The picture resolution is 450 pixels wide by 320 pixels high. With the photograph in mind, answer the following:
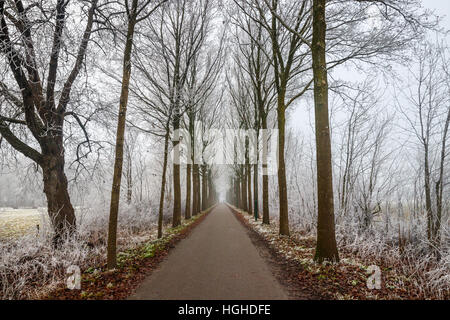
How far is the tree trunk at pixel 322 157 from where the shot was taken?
5.34 metres

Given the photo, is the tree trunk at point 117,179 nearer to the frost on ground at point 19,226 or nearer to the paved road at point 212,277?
the paved road at point 212,277

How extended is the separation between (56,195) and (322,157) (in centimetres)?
797

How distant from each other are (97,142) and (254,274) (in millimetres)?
6731

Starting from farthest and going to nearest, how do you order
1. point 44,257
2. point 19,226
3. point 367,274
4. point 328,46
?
point 19,226
point 328,46
point 44,257
point 367,274

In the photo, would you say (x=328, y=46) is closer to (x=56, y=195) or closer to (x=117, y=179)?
(x=117, y=179)

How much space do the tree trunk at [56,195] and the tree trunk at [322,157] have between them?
7228mm

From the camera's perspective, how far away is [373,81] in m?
9.16

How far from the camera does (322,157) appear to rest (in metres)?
5.48

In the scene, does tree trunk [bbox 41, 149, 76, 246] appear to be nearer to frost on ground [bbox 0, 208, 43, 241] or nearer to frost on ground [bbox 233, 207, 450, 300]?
frost on ground [bbox 0, 208, 43, 241]

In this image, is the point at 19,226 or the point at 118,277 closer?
the point at 118,277

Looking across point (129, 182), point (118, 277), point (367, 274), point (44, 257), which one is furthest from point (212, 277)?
point (129, 182)

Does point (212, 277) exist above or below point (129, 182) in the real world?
below

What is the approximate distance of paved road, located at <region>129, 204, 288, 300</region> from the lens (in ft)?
12.6

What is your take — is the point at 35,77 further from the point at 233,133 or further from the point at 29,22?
the point at 233,133
